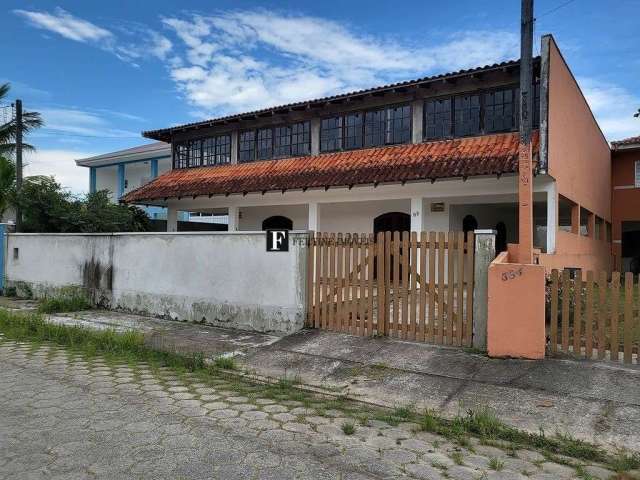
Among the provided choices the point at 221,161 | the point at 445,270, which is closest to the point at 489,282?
the point at 445,270

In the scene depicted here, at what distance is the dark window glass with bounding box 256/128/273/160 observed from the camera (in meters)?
16.0

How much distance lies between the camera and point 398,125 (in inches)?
531

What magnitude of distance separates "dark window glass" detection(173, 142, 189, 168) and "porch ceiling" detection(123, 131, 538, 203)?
0.40m

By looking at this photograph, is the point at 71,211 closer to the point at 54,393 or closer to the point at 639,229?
the point at 54,393

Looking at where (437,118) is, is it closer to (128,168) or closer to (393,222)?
(393,222)

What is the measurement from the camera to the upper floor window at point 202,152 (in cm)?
1711

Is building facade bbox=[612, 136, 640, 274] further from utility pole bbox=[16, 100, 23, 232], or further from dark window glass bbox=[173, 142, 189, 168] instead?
utility pole bbox=[16, 100, 23, 232]

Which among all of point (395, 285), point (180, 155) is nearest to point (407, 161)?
point (395, 285)

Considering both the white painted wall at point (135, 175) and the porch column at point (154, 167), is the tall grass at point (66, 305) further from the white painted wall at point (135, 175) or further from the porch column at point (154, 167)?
the white painted wall at point (135, 175)

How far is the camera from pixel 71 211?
15656 millimetres

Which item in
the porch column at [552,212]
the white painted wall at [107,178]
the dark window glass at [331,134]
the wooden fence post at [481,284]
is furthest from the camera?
the white painted wall at [107,178]

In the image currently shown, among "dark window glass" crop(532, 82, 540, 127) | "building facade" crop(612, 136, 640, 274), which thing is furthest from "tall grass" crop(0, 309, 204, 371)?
"building facade" crop(612, 136, 640, 274)

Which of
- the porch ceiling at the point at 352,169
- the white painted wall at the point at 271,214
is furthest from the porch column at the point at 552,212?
the white painted wall at the point at 271,214

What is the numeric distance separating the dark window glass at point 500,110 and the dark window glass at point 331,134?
423 cm
